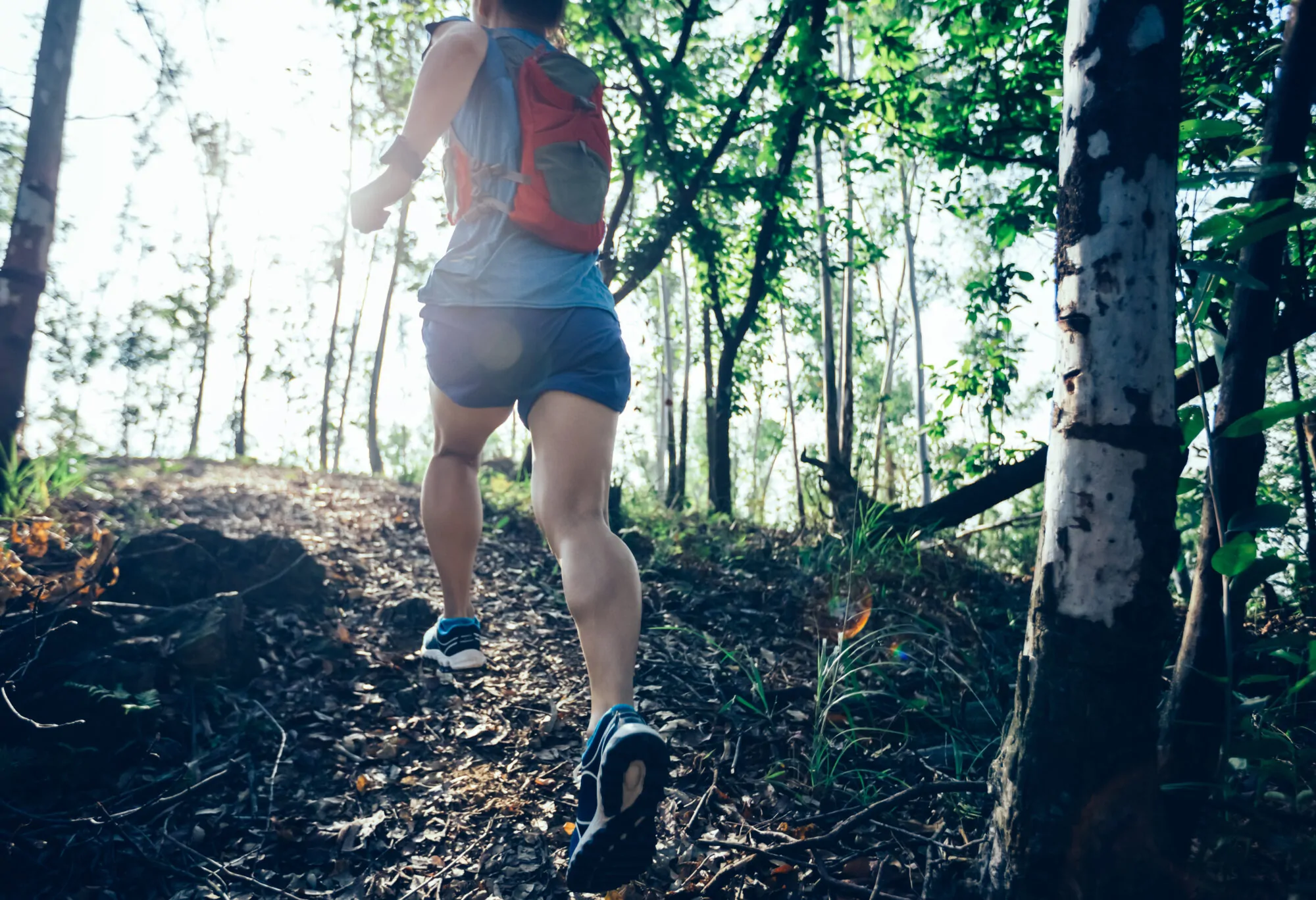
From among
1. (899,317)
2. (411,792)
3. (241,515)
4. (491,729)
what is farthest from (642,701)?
(899,317)

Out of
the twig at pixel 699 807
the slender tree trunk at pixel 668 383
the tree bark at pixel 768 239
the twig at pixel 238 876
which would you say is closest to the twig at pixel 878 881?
the twig at pixel 699 807

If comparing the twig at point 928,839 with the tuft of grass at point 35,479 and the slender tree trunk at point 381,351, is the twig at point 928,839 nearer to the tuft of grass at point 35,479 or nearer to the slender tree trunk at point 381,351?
the tuft of grass at point 35,479

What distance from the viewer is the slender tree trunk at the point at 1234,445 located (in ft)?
4.23

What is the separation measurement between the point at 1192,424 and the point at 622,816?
1414 mm

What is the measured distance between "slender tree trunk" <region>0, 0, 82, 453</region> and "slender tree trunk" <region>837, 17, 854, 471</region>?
5.87 m

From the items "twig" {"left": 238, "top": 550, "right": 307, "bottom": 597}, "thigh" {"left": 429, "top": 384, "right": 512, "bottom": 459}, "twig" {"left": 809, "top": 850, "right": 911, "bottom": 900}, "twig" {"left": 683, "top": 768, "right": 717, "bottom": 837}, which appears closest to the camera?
"twig" {"left": 809, "top": 850, "right": 911, "bottom": 900}

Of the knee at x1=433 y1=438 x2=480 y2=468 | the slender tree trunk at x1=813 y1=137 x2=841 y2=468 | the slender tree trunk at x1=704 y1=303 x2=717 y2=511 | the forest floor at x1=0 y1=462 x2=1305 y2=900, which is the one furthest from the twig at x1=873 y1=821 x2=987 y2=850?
the slender tree trunk at x1=704 y1=303 x2=717 y2=511

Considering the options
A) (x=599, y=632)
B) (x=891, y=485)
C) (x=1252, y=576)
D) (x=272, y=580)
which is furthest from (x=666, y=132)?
(x=1252, y=576)

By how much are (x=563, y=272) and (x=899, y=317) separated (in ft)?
77.4

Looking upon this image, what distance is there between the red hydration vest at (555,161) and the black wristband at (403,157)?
0.14 meters

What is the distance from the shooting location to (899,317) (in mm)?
23219

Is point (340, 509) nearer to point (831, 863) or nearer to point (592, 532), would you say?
point (592, 532)

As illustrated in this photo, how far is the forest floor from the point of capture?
5.25ft

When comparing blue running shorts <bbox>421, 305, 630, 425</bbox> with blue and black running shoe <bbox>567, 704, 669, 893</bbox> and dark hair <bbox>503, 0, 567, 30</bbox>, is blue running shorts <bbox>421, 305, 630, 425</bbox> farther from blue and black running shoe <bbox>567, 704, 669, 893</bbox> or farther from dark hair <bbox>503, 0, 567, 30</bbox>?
dark hair <bbox>503, 0, 567, 30</bbox>
